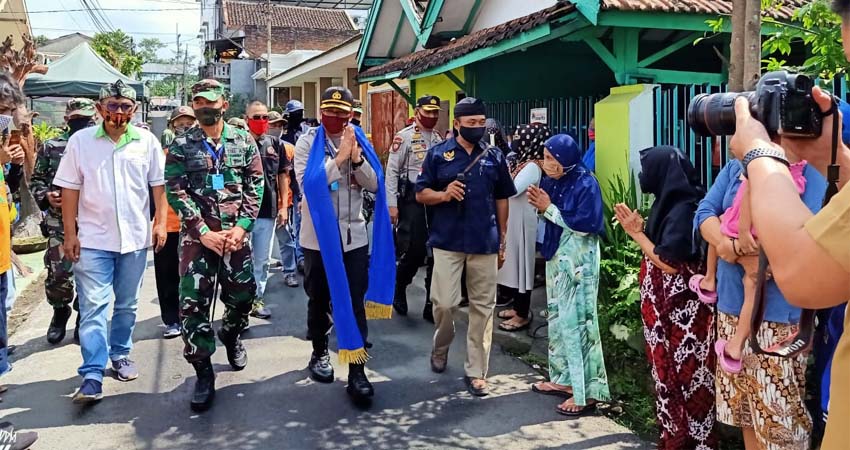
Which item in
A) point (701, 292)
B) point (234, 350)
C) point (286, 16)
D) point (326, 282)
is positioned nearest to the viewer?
point (701, 292)

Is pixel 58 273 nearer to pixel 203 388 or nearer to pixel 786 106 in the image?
pixel 203 388

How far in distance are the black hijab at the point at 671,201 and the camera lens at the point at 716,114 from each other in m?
0.96

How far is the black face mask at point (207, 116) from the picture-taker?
167 inches

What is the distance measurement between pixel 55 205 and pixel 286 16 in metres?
36.9

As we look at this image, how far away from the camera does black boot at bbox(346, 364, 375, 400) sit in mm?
4176

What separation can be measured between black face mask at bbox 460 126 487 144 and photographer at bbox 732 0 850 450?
2.91 m

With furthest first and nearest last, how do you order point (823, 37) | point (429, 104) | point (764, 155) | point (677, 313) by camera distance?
1. point (429, 104)
2. point (823, 37)
3. point (677, 313)
4. point (764, 155)

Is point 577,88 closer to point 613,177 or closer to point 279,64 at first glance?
point 613,177

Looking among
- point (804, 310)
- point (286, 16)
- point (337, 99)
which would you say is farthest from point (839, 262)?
point (286, 16)

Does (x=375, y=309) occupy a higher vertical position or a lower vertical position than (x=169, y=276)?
lower

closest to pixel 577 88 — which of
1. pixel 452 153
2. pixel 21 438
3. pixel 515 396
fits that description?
pixel 452 153

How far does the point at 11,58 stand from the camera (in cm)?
780

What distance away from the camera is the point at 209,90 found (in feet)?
14.1

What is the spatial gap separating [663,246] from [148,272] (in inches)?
260
